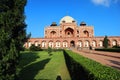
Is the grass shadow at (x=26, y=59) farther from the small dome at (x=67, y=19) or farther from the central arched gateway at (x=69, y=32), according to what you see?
the small dome at (x=67, y=19)

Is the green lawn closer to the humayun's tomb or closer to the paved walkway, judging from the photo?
the paved walkway

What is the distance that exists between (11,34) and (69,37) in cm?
6128

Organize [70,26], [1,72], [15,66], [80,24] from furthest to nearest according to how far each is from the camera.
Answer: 1. [80,24]
2. [70,26]
3. [15,66]
4. [1,72]

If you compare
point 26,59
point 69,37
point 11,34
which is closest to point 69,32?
point 69,37

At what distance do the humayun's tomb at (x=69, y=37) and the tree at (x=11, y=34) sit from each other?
56.9 metres

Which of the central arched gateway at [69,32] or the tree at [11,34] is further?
the central arched gateway at [69,32]

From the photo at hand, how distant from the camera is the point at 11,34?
36.0 feet

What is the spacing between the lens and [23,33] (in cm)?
1205

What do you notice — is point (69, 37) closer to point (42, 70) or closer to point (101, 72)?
point (42, 70)

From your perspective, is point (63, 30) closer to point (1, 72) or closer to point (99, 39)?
point (99, 39)

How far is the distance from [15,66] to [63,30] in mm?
66694

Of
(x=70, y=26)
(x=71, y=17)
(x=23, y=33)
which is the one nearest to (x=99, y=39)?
(x=70, y=26)

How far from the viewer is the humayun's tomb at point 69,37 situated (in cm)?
7062

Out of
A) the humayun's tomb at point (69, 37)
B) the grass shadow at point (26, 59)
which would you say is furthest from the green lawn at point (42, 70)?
the humayun's tomb at point (69, 37)
